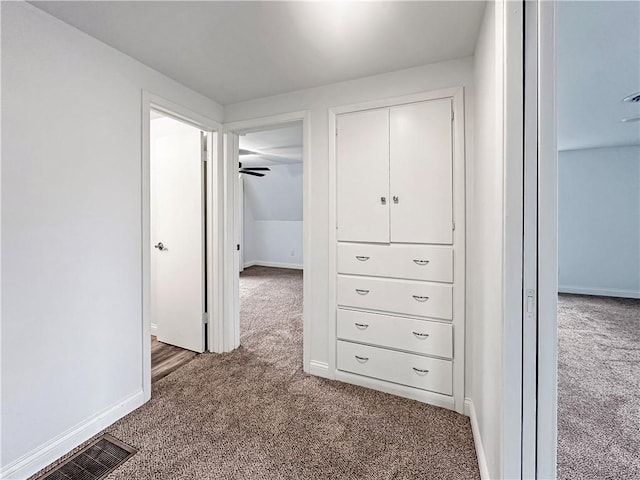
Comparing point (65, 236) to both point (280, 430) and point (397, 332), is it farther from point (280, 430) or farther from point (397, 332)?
point (397, 332)

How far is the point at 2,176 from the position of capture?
1430 mm

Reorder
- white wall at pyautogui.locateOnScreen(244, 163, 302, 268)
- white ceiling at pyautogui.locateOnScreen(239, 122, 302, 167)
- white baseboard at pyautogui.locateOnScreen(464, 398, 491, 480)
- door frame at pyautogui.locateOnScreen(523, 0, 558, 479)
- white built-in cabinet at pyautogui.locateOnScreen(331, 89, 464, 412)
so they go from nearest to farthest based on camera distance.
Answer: door frame at pyautogui.locateOnScreen(523, 0, 558, 479)
white baseboard at pyautogui.locateOnScreen(464, 398, 491, 480)
white built-in cabinet at pyautogui.locateOnScreen(331, 89, 464, 412)
white ceiling at pyautogui.locateOnScreen(239, 122, 302, 167)
white wall at pyautogui.locateOnScreen(244, 163, 302, 268)

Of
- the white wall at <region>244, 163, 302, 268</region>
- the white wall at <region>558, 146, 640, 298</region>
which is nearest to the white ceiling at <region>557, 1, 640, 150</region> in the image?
the white wall at <region>558, 146, 640, 298</region>

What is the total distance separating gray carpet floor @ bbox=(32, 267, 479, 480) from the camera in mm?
1543

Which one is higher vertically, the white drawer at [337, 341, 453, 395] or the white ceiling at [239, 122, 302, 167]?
the white ceiling at [239, 122, 302, 167]

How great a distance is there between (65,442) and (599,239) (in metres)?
6.51

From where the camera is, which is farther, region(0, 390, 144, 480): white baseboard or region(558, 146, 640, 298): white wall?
region(558, 146, 640, 298): white wall

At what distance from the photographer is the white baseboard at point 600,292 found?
15.4ft

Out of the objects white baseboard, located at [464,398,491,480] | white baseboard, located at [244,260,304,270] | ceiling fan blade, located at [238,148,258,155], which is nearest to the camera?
white baseboard, located at [464,398,491,480]

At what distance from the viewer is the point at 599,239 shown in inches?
187

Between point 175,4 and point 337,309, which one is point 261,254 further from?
point 175,4

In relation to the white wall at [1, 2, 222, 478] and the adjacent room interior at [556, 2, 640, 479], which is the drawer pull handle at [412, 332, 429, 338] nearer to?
the adjacent room interior at [556, 2, 640, 479]

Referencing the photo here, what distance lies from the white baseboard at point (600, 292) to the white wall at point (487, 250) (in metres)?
4.29

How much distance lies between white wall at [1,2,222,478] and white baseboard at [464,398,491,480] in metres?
2.07
